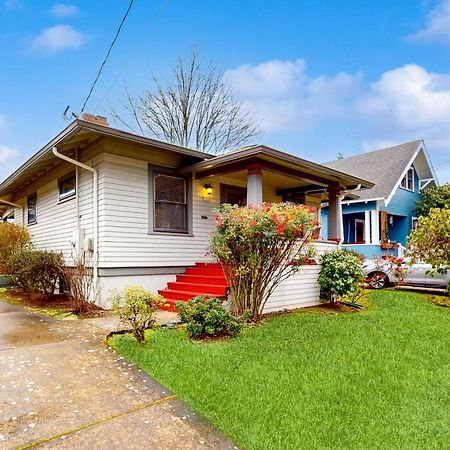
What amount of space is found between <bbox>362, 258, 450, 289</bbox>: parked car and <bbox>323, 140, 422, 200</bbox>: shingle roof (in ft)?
16.9

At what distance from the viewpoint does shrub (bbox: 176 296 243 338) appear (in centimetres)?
468

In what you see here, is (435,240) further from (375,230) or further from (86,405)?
(86,405)

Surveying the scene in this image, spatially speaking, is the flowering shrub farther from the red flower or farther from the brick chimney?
the brick chimney

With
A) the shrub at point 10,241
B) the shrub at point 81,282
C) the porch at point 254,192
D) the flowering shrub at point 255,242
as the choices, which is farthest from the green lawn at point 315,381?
the shrub at point 10,241

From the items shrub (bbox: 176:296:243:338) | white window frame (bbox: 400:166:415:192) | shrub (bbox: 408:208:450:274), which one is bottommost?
shrub (bbox: 176:296:243:338)

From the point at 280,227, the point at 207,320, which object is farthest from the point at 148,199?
the point at 207,320

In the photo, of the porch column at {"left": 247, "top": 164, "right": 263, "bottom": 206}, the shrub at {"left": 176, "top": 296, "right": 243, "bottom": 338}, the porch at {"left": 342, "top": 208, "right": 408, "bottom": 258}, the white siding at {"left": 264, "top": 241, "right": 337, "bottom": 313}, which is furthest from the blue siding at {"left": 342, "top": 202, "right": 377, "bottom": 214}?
the shrub at {"left": 176, "top": 296, "right": 243, "bottom": 338}

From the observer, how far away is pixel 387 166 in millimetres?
16797

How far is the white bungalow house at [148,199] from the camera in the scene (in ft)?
22.6

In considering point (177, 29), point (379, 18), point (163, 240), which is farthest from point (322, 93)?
point (163, 240)

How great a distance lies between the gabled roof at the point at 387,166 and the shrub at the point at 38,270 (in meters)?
12.5

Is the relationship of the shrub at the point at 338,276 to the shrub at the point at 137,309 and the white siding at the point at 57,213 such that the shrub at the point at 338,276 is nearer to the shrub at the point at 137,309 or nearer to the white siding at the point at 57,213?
the shrub at the point at 137,309

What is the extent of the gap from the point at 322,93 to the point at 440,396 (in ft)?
49.1

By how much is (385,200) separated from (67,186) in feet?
40.4
